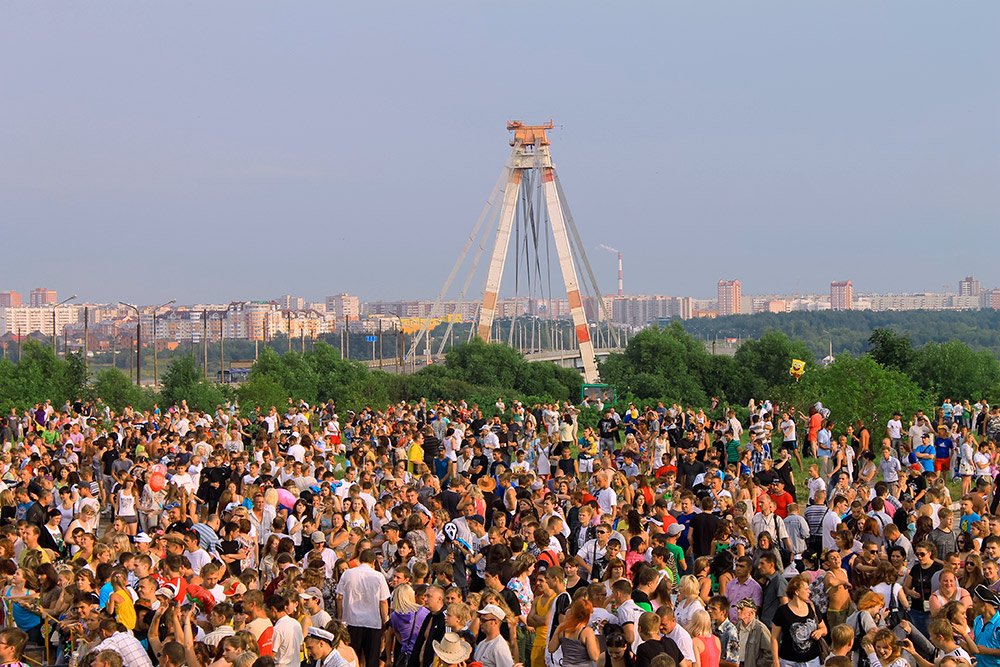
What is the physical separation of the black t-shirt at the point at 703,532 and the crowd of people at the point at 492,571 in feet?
0.06

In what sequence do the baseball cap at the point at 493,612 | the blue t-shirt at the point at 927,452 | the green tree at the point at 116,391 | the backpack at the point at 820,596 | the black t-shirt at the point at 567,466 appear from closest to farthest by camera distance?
the baseball cap at the point at 493,612 < the backpack at the point at 820,596 < the black t-shirt at the point at 567,466 < the blue t-shirt at the point at 927,452 < the green tree at the point at 116,391

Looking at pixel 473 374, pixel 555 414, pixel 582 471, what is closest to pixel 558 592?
pixel 582 471

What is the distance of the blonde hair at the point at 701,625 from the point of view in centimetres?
755

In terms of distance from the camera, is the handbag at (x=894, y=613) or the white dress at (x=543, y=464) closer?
the handbag at (x=894, y=613)

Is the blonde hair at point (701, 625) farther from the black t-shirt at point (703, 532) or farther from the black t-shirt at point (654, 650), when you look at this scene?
the black t-shirt at point (703, 532)

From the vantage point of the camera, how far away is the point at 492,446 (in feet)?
64.4

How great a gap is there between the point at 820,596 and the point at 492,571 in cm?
250

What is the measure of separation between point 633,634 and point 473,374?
136ft

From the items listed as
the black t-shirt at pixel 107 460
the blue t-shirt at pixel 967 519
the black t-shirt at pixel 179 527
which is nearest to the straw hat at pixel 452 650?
the black t-shirt at pixel 179 527

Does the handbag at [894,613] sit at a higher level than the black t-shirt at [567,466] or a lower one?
higher

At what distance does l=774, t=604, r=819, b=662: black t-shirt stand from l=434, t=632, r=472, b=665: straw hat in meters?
2.17

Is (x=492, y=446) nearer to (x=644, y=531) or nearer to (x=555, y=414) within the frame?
(x=555, y=414)

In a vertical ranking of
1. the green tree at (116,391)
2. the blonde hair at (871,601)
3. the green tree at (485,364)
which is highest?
the blonde hair at (871,601)

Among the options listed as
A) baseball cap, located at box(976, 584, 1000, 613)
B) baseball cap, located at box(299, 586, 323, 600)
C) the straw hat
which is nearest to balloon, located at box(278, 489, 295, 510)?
baseball cap, located at box(299, 586, 323, 600)
